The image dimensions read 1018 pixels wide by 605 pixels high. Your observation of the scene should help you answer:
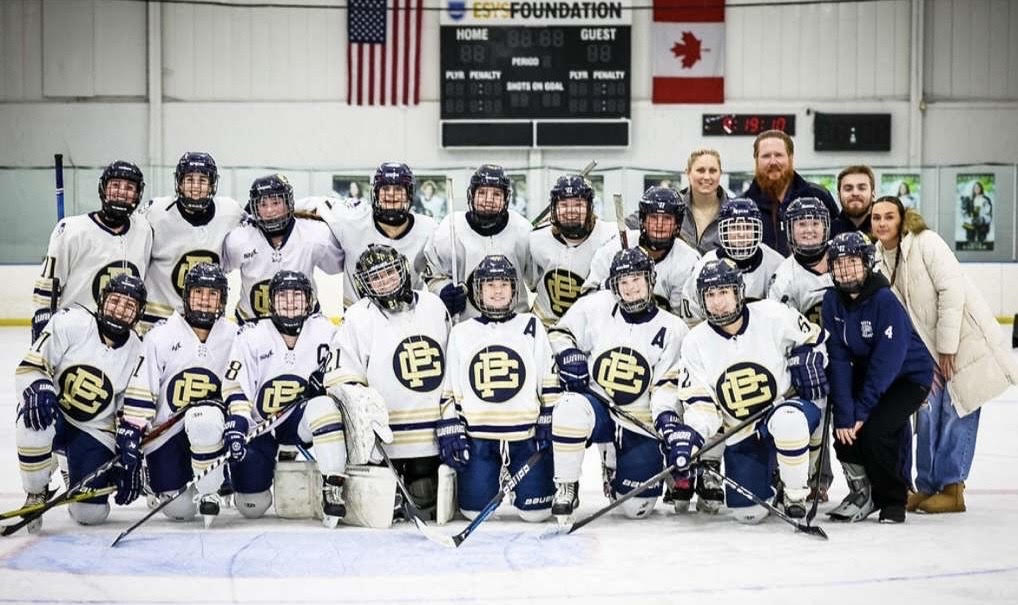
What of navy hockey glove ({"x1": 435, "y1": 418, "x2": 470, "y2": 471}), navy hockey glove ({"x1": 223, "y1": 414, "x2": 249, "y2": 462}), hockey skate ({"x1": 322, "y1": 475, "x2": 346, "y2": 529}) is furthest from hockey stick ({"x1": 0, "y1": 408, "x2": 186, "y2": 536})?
navy hockey glove ({"x1": 435, "y1": 418, "x2": 470, "y2": 471})

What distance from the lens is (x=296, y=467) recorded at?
183 inches

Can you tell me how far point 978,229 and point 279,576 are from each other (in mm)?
10086

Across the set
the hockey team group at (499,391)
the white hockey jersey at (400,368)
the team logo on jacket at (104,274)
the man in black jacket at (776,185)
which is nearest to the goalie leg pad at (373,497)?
the hockey team group at (499,391)

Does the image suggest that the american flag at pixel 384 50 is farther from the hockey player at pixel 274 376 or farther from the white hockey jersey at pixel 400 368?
the white hockey jersey at pixel 400 368

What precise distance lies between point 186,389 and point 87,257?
2.72ft

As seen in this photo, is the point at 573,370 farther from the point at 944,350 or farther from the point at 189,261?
A: the point at 189,261

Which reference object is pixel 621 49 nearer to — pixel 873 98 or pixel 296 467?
pixel 873 98

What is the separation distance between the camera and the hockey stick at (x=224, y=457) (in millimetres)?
4395

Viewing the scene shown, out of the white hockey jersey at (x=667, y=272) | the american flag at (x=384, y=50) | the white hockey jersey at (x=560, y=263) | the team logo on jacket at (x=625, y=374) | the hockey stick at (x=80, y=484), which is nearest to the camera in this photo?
the hockey stick at (x=80, y=484)

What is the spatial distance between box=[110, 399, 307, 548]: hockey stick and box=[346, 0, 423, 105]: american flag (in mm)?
9353

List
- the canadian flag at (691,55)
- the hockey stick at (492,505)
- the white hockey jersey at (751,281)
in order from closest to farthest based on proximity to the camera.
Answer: the hockey stick at (492,505) < the white hockey jersey at (751,281) < the canadian flag at (691,55)

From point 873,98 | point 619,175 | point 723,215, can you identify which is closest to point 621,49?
point 619,175

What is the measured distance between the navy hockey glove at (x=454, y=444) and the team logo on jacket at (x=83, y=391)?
1.15 m

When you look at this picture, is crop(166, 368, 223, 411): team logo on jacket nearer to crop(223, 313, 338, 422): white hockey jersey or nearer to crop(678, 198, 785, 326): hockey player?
crop(223, 313, 338, 422): white hockey jersey
